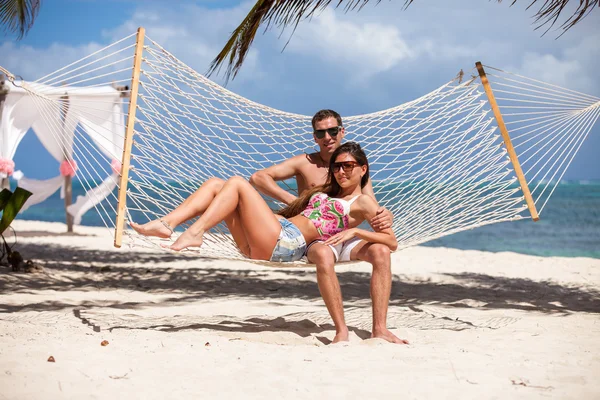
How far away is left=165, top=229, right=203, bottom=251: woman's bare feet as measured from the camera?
2141 mm

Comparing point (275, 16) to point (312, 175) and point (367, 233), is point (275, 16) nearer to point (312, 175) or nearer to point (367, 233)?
point (312, 175)

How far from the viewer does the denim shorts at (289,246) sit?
2352 mm

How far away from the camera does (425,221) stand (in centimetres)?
303

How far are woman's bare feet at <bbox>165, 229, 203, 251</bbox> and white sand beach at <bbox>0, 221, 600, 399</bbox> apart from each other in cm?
32

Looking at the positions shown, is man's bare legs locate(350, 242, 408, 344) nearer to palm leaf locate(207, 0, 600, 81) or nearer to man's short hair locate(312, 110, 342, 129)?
man's short hair locate(312, 110, 342, 129)

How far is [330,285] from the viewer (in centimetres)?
228

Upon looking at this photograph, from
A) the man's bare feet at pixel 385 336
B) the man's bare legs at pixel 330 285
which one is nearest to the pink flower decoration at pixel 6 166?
the man's bare legs at pixel 330 285

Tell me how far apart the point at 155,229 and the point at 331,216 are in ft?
2.06

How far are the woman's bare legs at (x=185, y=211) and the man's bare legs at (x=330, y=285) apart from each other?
15.6 inches

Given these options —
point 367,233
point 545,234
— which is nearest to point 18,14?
point 367,233

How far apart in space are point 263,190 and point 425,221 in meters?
0.73

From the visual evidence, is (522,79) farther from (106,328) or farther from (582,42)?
(582,42)

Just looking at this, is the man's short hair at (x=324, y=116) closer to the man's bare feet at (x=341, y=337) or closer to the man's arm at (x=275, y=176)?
the man's arm at (x=275, y=176)

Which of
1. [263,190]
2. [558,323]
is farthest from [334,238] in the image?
[558,323]
